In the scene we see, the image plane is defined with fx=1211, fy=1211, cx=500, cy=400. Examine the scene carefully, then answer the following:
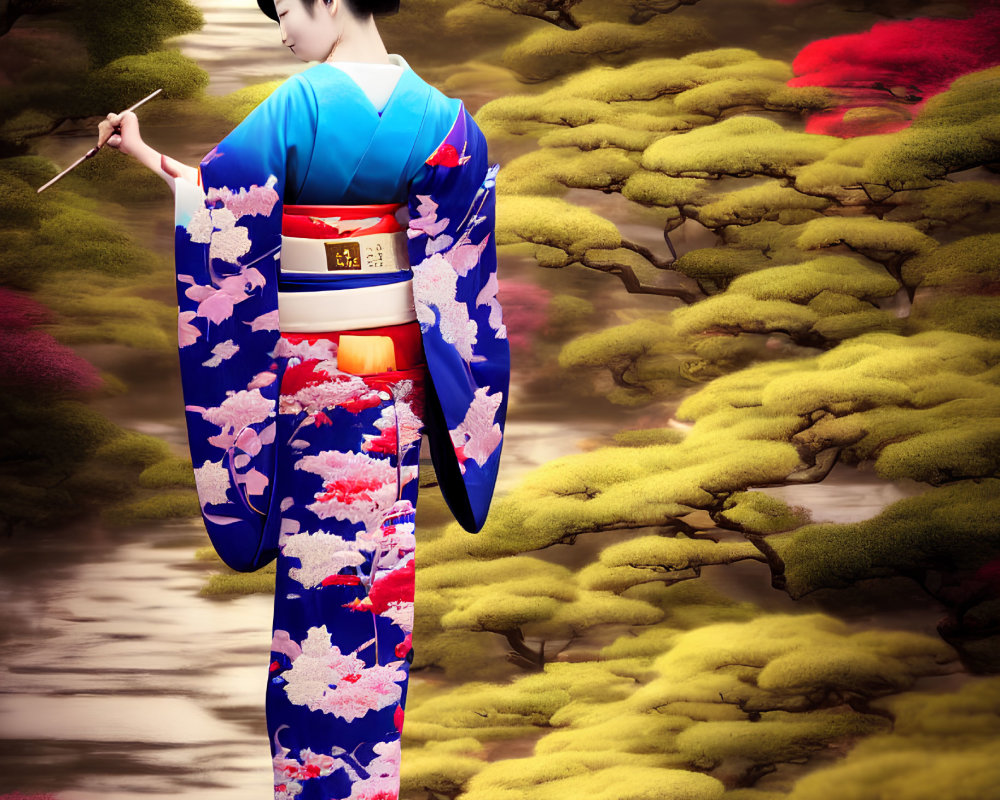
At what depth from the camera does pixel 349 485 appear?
214cm

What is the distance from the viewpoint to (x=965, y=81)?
12.4 feet

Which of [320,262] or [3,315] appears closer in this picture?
[320,262]

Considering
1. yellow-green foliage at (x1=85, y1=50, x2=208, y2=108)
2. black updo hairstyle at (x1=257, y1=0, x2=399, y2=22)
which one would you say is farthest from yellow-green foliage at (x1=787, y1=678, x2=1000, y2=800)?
yellow-green foliage at (x1=85, y1=50, x2=208, y2=108)

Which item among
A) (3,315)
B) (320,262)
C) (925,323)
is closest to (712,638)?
(925,323)

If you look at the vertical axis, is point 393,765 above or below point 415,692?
above

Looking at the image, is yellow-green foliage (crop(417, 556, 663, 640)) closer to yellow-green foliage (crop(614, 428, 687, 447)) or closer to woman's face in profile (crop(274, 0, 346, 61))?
yellow-green foliage (crop(614, 428, 687, 447))

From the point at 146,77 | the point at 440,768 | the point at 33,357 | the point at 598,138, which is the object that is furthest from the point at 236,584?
the point at 598,138

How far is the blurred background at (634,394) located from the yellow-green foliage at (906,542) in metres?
0.01

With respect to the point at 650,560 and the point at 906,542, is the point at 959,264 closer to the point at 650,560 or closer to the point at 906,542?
the point at 906,542

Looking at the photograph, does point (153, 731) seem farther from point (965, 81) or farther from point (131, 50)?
point (965, 81)

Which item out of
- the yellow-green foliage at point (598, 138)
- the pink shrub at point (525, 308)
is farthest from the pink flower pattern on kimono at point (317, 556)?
the yellow-green foliage at point (598, 138)

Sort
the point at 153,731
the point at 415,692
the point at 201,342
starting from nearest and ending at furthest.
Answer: the point at 201,342, the point at 153,731, the point at 415,692

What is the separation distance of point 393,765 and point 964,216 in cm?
263

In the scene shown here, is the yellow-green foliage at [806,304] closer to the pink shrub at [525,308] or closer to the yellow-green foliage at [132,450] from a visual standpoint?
the pink shrub at [525,308]
